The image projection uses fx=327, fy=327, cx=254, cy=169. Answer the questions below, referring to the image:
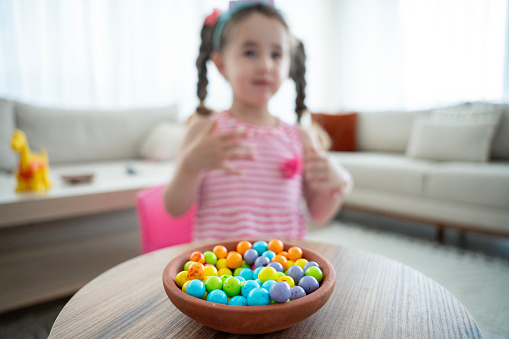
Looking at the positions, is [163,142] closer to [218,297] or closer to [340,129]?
[340,129]

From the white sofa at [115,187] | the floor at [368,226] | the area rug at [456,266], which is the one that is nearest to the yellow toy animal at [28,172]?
the white sofa at [115,187]

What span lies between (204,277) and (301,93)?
843mm

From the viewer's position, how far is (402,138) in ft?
9.34

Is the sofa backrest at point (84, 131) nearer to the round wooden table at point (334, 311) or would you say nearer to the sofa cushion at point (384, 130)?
the sofa cushion at point (384, 130)

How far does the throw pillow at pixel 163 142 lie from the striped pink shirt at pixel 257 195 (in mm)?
1392

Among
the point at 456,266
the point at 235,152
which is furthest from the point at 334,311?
the point at 456,266

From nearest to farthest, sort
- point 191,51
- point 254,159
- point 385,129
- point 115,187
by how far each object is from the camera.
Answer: point 254,159 < point 115,187 < point 385,129 < point 191,51

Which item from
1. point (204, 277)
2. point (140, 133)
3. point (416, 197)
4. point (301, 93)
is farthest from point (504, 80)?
point (204, 277)

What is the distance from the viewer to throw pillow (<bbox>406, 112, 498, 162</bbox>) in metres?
2.22

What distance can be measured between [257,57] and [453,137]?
6.64 feet

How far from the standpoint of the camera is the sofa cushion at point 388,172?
2.16m

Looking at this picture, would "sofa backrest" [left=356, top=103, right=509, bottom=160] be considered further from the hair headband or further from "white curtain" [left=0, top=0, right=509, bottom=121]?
the hair headband

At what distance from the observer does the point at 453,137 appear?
7.64ft

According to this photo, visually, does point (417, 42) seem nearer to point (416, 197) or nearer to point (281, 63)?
point (416, 197)
